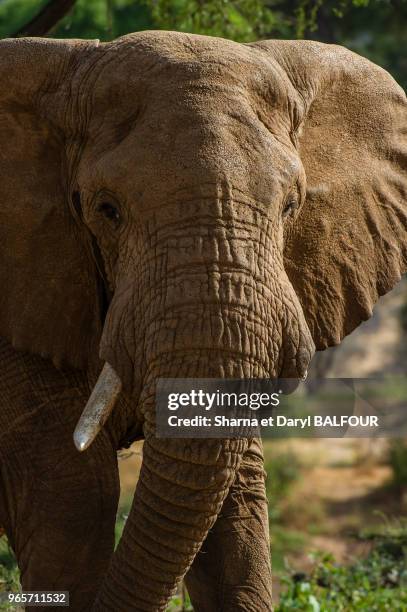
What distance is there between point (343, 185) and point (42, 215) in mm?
983

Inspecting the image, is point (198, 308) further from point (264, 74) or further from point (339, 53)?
point (339, 53)

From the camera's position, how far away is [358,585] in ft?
19.1

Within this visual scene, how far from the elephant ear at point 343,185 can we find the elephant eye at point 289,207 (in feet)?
0.37

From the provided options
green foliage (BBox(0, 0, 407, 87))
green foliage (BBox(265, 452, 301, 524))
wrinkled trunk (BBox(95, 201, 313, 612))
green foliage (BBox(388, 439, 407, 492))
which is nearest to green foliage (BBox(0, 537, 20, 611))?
wrinkled trunk (BBox(95, 201, 313, 612))

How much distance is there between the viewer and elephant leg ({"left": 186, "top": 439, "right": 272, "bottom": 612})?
4.15 m

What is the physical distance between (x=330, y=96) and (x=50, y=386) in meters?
1.30

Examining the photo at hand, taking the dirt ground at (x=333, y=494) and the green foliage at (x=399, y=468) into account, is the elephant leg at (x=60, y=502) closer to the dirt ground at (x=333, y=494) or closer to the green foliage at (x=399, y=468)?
the dirt ground at (x=333, y=494)

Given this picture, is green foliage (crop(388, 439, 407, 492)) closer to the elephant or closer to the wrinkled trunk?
the elephant

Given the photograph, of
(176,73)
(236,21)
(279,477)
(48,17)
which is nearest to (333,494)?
(279,477)

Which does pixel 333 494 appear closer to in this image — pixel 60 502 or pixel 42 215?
pixel 60 502

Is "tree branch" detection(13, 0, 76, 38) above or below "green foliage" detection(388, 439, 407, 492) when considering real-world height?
above

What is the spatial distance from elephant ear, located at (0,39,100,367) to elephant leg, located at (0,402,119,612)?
10.0 inches

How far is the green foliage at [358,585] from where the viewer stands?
17.4ft

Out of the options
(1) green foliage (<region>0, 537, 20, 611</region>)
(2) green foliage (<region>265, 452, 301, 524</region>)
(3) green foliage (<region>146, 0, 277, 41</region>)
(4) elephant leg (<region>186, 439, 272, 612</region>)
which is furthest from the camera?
(2) green foliage (<region>265, 452, 301, 524</region>)
